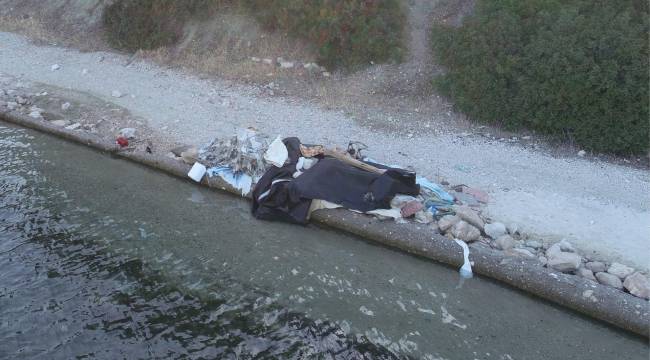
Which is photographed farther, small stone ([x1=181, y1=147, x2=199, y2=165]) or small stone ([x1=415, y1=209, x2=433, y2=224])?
small stone ([x1=181, y1=147, x2=199, y2=165])

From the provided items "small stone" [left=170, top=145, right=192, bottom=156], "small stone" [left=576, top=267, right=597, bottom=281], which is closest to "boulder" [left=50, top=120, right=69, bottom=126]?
"small stone" [left=170, top=145, right=192, bottom=156]

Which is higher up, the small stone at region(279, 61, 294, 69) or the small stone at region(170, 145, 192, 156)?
the small stone at region(279, 61, 294, 69)

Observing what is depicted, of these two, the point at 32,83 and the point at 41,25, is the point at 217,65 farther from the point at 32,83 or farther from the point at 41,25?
the point at 41,25

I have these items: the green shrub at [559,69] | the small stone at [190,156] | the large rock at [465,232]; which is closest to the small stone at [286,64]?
the green shrub at [559,69]

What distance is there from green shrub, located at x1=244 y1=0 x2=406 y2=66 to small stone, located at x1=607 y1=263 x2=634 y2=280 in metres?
6.70

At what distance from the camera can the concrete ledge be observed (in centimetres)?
650

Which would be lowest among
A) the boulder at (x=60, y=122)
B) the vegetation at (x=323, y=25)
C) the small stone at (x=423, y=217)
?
the boulder at (x=60, y=122)

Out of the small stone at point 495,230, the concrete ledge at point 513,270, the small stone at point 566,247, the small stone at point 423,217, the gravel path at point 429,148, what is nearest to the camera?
the concrete ledge at point 513,270

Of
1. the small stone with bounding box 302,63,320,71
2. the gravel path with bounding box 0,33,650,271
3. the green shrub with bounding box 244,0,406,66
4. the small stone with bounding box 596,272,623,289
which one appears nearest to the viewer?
the small stone with bounding box 596,272,623,289

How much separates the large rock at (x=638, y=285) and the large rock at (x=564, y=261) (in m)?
0.56

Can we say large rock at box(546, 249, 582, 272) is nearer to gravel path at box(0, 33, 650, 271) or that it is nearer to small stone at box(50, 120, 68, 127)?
gravel path at box(0, 33, 650, 271)

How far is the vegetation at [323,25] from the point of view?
12414 millimetres

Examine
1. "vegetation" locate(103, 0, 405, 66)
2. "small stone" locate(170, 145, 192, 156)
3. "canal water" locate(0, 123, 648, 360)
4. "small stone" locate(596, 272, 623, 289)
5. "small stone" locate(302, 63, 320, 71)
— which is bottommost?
"canal water" locate(0, 123, 648, 360)

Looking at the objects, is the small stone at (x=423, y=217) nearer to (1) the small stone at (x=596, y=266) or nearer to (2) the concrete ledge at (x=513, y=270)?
(2) the concrete ledge at (x=513, y=270)
